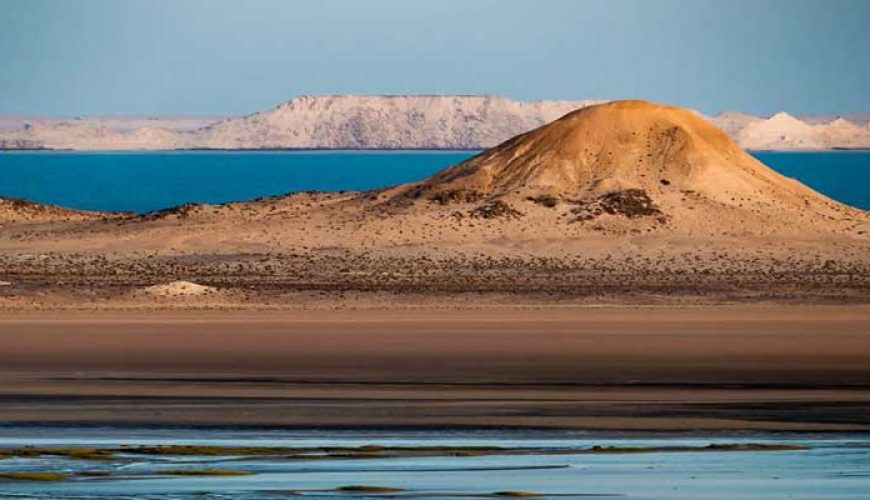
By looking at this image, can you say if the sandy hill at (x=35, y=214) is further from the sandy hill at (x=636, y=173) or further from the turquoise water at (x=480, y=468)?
the turquoise water at (x=480, y=468)

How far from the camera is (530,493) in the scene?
16750 mm

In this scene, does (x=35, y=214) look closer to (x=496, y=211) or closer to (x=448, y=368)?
(x=496, y=211)

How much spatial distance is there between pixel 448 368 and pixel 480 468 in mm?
8651

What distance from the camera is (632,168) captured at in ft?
168

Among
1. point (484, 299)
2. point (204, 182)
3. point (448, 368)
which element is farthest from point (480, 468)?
point (204, 182)

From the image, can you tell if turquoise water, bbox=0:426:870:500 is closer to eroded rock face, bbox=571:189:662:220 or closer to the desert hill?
the desert hill

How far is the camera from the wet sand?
21906mm

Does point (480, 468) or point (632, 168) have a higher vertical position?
point (632, 168)

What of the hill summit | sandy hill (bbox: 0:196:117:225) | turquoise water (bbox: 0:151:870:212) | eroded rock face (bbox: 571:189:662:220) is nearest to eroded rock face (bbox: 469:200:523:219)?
the hill summit

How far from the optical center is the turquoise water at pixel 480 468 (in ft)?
55.2

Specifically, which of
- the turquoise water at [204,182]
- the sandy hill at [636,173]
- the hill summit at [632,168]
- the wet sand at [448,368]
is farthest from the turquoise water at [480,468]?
the turquoise water at [204,182]

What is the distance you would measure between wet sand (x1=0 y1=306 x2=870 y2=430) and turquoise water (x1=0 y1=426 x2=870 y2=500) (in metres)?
0.95

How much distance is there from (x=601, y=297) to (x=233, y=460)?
19.6 metres

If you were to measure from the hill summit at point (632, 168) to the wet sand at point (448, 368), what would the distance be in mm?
14011
